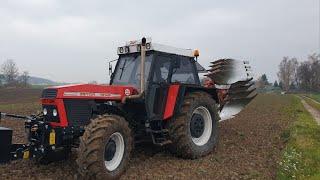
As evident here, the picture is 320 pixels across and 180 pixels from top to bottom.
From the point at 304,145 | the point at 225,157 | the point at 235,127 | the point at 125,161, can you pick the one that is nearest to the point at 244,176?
the point at 225,157

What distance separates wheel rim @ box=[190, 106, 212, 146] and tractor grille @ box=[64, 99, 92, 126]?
2.56 meters

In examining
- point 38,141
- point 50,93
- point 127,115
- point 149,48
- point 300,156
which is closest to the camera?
point 38,141

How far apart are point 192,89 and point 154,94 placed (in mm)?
1191

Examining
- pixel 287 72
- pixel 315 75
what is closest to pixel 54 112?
pixel 315 75

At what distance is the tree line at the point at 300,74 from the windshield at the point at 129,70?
10331 centimetres

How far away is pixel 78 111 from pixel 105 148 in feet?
3.08

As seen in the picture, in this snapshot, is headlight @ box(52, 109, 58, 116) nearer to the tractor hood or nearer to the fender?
the tractor hood

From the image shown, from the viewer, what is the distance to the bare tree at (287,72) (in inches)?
5093

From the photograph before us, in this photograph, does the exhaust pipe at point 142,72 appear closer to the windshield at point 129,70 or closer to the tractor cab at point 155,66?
the tractor cab at point 155,66

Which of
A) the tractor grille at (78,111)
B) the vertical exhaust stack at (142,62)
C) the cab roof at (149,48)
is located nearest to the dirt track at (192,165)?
the tractor grille at (78,111)

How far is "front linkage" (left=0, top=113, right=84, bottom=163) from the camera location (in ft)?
21.7

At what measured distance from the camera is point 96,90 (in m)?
7.64

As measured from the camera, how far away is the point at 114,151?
7230mm

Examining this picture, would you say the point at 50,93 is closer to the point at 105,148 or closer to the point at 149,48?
the point at 105,148
